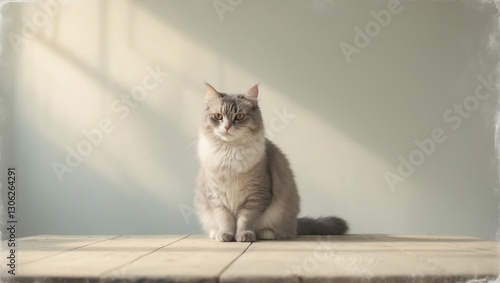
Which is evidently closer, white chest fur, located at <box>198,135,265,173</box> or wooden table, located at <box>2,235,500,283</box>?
wooden table, located at <box>2,235,500,283</box>

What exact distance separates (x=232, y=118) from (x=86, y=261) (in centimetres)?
89

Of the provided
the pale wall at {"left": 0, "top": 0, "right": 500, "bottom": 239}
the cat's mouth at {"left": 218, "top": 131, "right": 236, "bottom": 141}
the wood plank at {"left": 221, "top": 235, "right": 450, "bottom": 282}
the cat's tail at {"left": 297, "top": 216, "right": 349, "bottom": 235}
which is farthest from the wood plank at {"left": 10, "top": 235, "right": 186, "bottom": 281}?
the pale wall at {"left": 0, "top": 0, "right": 500, "bottom": 239}

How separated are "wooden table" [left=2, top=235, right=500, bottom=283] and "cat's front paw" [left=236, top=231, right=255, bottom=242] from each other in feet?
0.24

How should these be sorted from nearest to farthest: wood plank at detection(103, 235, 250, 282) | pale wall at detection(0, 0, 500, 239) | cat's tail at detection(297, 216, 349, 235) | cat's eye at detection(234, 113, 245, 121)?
1. wood plank at detection(103, 235, 250, 282)
2. cat's eye at detection(234, 113, 245, 121)
3. cat's tail at detection(297, 216, 349, 235)
4. pale wall at detection(0, 0, 500, 239)

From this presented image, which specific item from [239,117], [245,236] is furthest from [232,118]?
[245,236]

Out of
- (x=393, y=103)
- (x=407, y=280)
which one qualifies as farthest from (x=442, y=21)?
(x=407, y=280)

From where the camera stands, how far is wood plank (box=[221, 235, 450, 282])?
1.13 metres

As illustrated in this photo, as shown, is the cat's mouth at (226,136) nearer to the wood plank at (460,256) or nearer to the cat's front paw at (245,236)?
the cat's front paw at (245,236)

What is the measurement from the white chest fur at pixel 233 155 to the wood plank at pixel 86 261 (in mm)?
419

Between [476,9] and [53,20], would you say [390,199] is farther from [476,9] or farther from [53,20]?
[53,20]

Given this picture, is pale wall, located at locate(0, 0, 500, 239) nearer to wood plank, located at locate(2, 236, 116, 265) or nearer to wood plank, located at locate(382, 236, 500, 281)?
wood plank, located at locate(2, 236, 116, 265)

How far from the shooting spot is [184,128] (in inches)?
134

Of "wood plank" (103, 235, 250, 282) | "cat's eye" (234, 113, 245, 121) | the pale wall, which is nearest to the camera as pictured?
"wood plank" (103, 235, 250, 282)

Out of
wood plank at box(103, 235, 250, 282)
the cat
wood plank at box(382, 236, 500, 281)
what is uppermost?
the cat
